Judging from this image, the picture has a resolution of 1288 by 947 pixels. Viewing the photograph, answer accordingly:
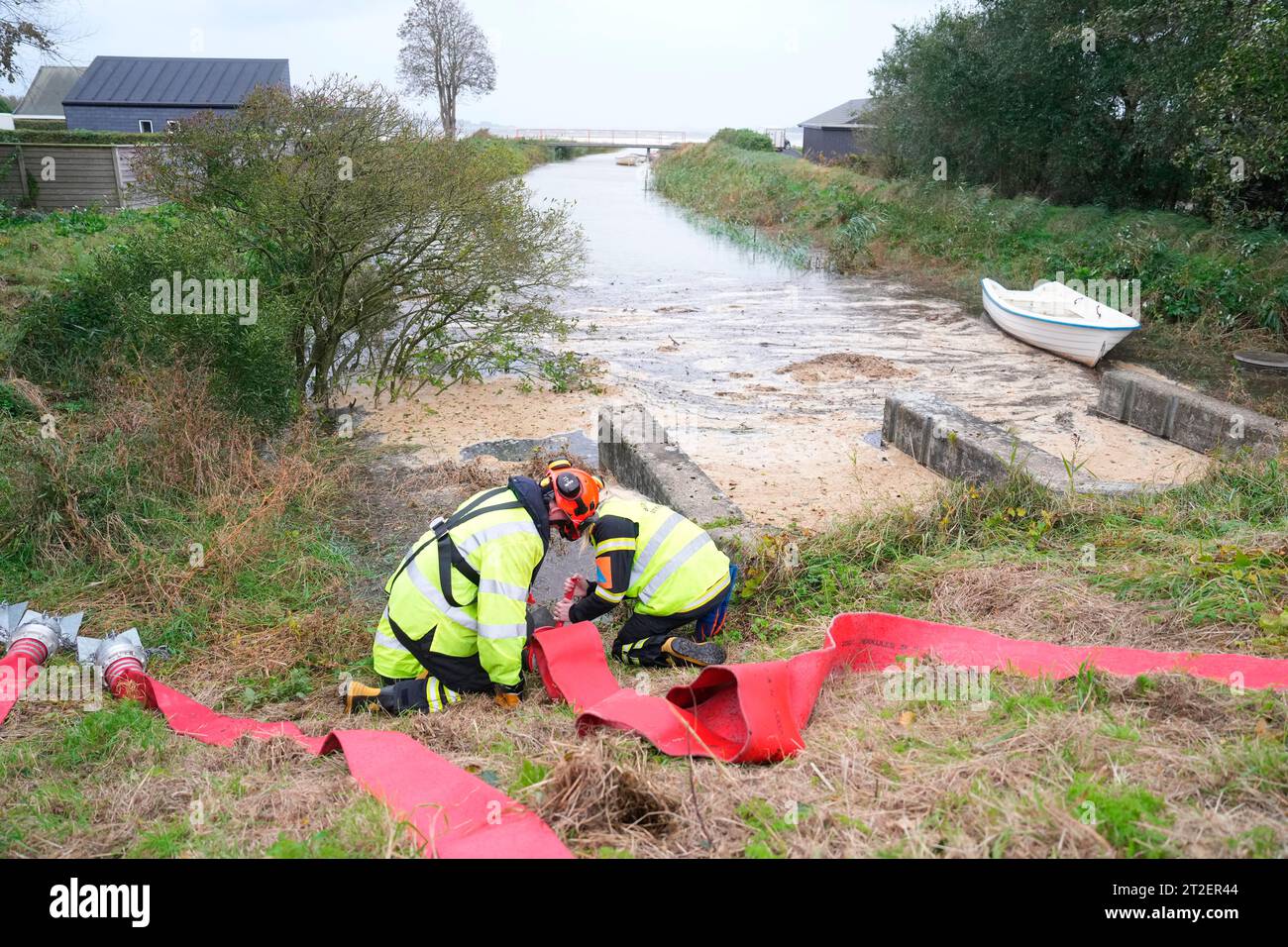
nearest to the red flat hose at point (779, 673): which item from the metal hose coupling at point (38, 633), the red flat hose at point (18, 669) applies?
the red flat hose at point (18, 669)

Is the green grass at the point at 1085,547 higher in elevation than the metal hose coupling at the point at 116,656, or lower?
higher

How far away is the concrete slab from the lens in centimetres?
714

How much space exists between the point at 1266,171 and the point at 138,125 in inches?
1921

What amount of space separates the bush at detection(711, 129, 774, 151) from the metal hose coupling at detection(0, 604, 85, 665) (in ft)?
175

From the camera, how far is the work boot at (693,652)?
5.11m

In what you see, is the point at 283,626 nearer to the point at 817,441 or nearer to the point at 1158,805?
the point at 1158,805

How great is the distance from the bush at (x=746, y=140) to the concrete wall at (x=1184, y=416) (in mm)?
46848

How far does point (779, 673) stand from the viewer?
12.7 ft

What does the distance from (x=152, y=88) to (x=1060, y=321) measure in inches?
1881

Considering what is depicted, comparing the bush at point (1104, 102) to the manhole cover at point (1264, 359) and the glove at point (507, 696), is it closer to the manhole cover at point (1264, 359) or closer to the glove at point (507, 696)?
the manhole cover at point (1264, 359)

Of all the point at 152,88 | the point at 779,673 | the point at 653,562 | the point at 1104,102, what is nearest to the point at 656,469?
the point at 653,562

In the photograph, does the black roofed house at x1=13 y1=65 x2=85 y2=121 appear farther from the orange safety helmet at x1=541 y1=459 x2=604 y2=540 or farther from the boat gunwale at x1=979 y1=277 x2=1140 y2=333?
the orange safety helmet at x1=541 y1=459 x2=604 y2=540
